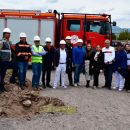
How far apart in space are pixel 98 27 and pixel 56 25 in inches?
92.7

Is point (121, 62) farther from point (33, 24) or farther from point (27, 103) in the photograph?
point (33, 24)

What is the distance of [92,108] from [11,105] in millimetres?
2128

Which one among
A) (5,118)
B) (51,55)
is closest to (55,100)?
(5,118)

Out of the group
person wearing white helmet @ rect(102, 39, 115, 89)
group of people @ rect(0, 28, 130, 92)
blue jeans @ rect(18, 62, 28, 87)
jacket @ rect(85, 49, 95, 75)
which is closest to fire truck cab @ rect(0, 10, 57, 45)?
group of people @ rect(0, 28, 130, 92)

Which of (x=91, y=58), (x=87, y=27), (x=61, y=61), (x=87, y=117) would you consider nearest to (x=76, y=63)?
(x=91, y=58)

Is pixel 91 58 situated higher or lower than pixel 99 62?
higher

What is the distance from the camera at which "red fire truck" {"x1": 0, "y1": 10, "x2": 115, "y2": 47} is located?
24781mm

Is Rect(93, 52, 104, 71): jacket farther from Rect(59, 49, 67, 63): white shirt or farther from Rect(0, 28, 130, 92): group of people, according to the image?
Rect(59, 49, 67, 63): white shirt

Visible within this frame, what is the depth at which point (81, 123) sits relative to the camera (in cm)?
979

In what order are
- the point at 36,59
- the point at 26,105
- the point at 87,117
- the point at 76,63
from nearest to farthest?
1. the point at 87,117
2. the point at 26,105
3. the point at 36,59
4. the point at 76,63

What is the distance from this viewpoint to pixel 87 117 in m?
10.5

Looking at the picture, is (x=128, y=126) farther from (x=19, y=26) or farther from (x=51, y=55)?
(x=19, y=26)

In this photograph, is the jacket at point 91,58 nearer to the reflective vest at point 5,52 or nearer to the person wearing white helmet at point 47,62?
the person wearing white helmet at point 47,62

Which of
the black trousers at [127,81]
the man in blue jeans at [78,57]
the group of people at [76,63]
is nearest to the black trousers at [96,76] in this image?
the group of people at [76,63]
